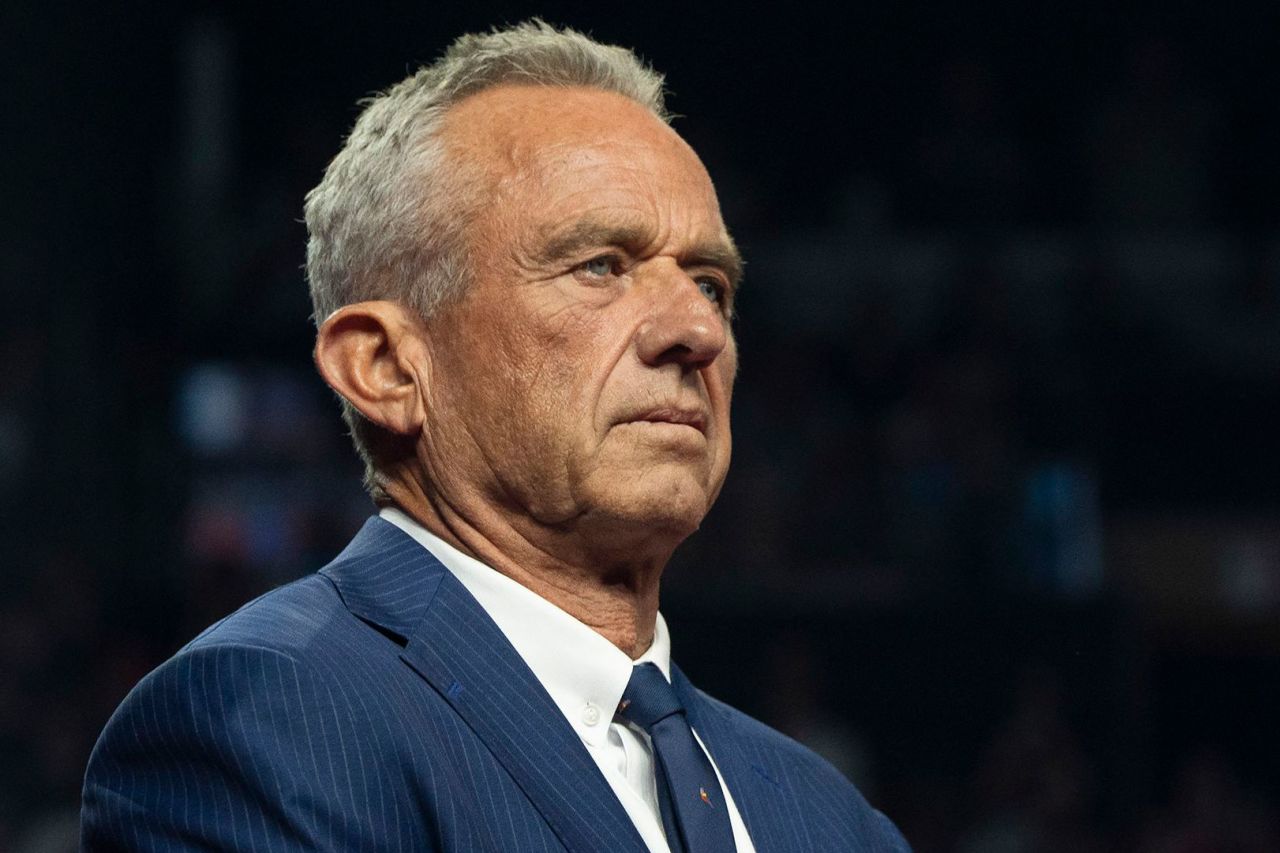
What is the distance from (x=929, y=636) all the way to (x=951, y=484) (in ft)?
2.05

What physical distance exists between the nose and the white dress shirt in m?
0.25

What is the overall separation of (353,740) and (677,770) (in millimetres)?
339

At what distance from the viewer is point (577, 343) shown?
5.29ft

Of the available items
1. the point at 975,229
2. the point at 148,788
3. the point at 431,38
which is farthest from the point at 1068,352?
the point at 148,788

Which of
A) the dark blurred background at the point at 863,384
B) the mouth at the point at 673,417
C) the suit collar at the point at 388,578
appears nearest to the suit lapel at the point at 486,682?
the suit collar at the point at 388,578

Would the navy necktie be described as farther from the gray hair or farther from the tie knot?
the gray hair

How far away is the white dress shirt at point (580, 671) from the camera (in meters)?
1.55

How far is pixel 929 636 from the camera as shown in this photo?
470cm

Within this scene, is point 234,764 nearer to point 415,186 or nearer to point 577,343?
point 577,343

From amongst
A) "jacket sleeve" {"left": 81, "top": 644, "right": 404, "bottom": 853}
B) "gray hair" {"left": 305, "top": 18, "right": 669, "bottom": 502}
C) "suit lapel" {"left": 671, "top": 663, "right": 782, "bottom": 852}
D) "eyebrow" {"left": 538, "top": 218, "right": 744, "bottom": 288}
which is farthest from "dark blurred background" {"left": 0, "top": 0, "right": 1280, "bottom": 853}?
"jacket sleeve" {"left": 81, "top": 644, "right": 404, "bottom": 853}

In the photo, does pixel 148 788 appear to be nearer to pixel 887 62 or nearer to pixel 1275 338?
pixel 1275 338

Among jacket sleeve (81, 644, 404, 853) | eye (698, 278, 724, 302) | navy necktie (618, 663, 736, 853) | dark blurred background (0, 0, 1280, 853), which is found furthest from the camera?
dark blurred background (0, 0, 1280, 853)

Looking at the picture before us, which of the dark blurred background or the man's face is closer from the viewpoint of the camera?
the man's face

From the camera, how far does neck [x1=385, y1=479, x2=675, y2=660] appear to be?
1647mm
